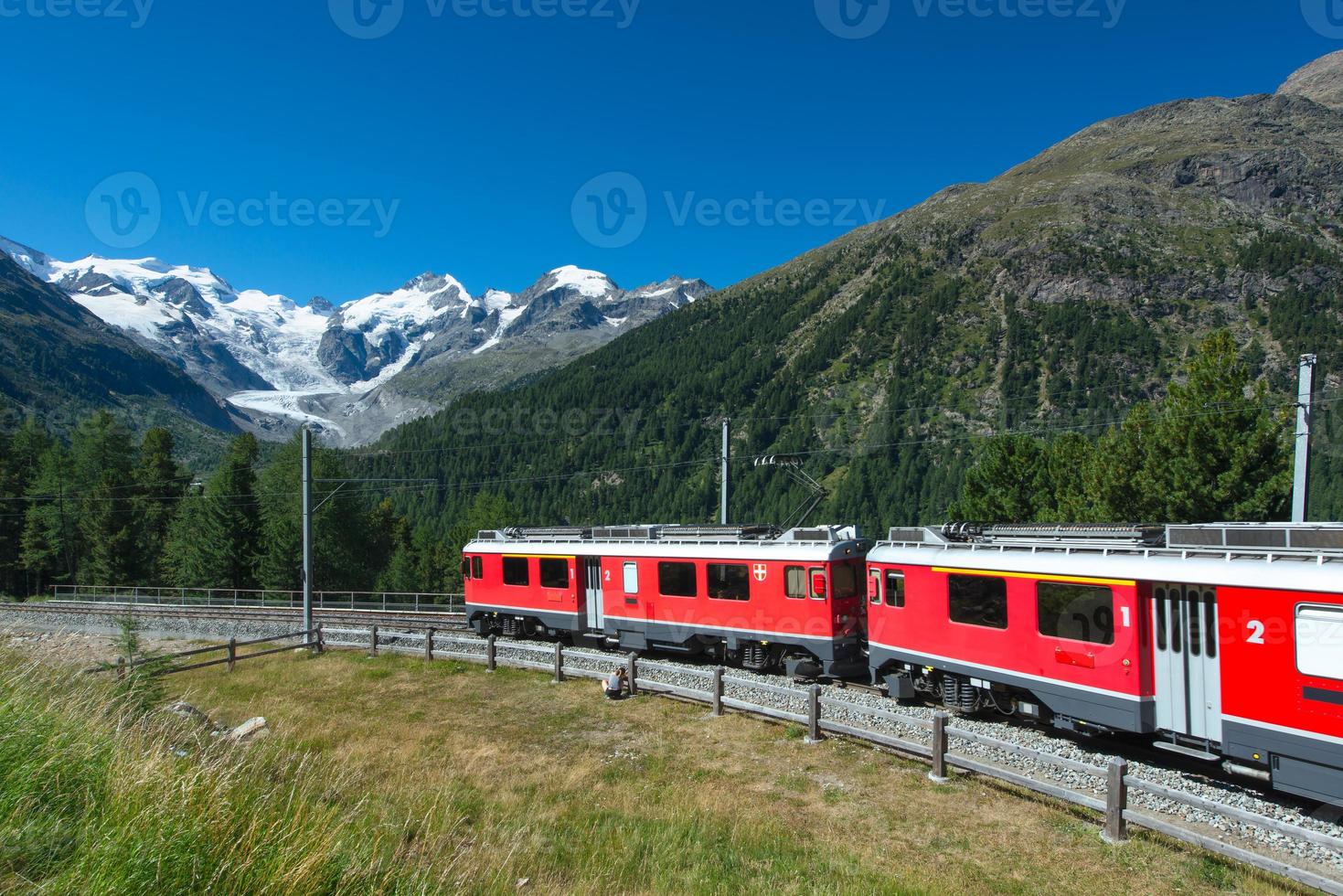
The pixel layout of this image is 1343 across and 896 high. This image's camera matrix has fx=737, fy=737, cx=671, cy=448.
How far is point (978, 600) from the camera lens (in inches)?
539

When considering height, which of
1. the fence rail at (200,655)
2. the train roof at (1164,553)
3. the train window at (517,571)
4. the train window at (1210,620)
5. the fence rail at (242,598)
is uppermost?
the train roof at (1164,553)

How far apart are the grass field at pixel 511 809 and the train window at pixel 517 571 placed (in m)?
7.15

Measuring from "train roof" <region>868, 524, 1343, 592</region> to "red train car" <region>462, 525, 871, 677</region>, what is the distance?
10.6 ft

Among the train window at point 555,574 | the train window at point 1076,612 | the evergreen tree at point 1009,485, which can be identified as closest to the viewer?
the train window at point 1076,612

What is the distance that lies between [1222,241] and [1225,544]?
220838mm

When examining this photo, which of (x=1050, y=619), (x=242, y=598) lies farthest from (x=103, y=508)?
(x=1050, y=619)

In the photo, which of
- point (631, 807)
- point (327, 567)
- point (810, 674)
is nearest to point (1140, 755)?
point (810, 674)

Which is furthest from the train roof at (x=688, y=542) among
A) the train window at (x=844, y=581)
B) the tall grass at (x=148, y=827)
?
the tall grass at (x=148, y=827)

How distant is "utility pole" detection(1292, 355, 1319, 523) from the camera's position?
55.5 feet

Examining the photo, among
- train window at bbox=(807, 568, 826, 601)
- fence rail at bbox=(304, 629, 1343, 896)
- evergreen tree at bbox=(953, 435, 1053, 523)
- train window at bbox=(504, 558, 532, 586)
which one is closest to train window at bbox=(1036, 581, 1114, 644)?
fence rail at bbox=(304, 629, 1343, 896)

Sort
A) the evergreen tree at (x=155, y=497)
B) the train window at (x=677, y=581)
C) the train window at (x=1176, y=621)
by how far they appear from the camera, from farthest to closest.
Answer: the evergreen tree at (x=155, y=497)
the train window at (x=677, y=581)
the train window at (x=1176, y=621)

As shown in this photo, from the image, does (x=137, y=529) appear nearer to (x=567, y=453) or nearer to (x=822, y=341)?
(x=567, y=453)

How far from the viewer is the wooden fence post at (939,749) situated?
1109cm

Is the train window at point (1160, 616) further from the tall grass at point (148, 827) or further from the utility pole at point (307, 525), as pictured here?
the utility pole at point (307, 525)
